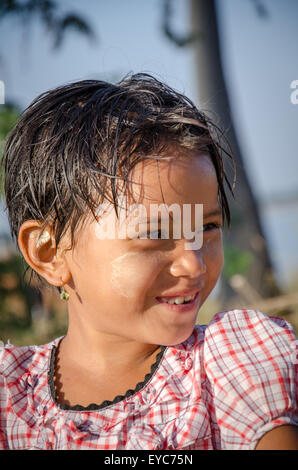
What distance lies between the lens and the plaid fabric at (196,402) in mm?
1216

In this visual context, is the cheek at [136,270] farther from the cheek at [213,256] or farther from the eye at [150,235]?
the cheek at [213,256]

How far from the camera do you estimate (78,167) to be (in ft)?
4.53

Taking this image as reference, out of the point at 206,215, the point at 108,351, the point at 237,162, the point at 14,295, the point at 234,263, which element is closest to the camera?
the point at 206,215

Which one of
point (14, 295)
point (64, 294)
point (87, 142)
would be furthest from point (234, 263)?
point (87, 142)

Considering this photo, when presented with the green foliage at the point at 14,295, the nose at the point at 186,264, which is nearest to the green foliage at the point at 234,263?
the green foliage at the point at 14,295

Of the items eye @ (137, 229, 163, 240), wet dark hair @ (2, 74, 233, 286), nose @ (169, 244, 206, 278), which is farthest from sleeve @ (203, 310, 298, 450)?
wet dark hair @ (2, 74, 233, 286)

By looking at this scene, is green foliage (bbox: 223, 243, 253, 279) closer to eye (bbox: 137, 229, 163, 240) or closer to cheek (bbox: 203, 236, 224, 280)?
cheek (bbox: 203, 236, 224, 280)

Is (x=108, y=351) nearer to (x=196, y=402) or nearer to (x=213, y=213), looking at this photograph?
(x=196, y=402)

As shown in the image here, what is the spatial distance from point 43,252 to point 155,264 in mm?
416

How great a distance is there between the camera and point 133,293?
1.28 m

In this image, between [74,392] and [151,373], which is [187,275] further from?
[74,392]

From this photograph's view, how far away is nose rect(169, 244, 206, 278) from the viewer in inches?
50.1

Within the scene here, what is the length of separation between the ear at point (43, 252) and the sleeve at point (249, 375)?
1.56ft

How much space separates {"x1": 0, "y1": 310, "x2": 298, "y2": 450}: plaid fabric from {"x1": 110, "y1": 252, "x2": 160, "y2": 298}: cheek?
10.3 inches
